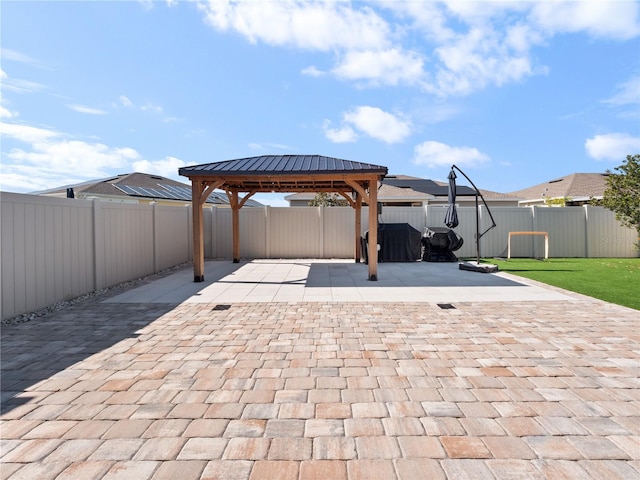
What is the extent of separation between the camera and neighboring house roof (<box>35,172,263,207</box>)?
1628 cm

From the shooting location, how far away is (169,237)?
10.1 m

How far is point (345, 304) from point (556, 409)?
3.43 meters

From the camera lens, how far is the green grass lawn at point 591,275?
20.4 feet

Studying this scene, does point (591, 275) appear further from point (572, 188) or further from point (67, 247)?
point (572, 188)

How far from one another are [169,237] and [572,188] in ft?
72.3

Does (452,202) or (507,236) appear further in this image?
(507,236)

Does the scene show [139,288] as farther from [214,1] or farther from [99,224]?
[214,1]

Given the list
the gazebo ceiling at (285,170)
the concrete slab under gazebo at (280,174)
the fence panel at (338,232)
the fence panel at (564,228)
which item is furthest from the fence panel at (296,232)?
the fence panel at (564,228)


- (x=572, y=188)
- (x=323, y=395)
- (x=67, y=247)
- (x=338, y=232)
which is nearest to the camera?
(x=323, y=395)

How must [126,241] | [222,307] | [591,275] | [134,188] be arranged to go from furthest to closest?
1. [134,188]
2. [591,275]
3. [126,241]
4. [222,307]

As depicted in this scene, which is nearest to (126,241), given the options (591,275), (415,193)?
(591,275)

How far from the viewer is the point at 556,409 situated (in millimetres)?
2398

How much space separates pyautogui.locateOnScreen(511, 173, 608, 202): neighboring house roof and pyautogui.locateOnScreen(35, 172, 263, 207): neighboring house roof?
787 inches

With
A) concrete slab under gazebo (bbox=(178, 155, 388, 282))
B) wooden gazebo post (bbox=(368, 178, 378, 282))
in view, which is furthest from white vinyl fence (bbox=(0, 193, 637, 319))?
wooden gazebo post (bbox=(368, 178, 378, 282))
